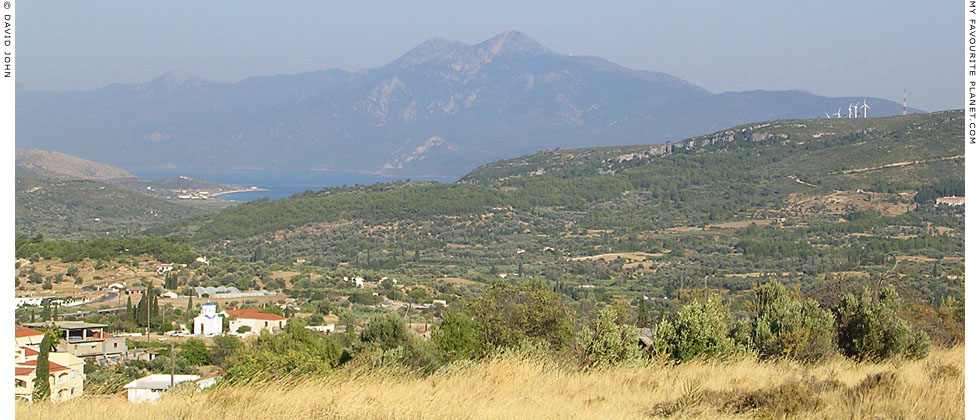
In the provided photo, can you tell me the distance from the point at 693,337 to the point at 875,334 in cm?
228

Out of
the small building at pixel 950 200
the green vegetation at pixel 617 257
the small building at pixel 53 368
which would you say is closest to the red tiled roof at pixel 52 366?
the small building at pixel 53 368

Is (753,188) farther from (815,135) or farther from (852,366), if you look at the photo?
(852,366)

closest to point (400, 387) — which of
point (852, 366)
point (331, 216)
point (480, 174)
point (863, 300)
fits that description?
point (852, 366)

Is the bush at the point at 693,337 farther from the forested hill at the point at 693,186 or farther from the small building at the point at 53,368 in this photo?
the forested hill at the point at 693,186

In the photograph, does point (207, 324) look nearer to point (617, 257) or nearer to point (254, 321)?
point (254, 321)

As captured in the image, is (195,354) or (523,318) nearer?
(523,318)

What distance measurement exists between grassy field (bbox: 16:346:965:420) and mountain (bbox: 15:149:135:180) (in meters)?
147

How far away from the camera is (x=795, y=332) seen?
1023 centimetres

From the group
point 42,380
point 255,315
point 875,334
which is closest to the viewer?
point 42,380

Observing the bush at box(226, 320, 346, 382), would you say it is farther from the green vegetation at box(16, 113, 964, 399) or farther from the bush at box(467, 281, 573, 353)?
the bush at box(467, 281, 573, 353)

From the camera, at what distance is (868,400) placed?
6.49 metres

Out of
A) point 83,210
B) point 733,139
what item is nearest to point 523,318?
point 83,210

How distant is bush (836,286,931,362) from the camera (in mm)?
10180

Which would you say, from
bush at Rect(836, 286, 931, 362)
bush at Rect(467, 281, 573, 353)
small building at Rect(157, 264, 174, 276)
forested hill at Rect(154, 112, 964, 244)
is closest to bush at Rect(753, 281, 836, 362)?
bush at Rect(836, 286, 931, 362)
